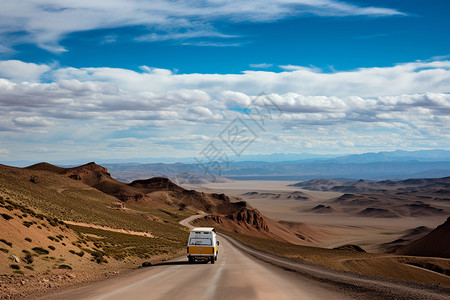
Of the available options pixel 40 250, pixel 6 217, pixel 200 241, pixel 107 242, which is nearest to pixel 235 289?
pixel 200 241

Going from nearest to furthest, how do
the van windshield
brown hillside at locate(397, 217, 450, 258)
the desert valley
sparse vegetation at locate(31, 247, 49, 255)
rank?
1. the desert valley
2. sparse vegetation at locate(31, 247, 49, 255)
3. the van windshield
4. brown hillside at locate(397, 217, 450, 258)

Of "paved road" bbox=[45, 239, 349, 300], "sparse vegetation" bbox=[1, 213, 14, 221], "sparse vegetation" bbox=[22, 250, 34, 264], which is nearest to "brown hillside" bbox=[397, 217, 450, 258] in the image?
"paved road" bbox=[45, 239, 349, 300]

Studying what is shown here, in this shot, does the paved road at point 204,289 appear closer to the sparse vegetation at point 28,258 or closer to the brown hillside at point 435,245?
the sparse vegetation at point 28,258

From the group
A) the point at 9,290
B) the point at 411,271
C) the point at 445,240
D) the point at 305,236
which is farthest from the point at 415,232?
the point at 9,290

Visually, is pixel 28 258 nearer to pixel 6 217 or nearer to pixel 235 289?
pixel 6 217

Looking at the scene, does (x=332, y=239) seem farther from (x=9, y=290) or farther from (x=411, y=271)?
(x=9, y=290)

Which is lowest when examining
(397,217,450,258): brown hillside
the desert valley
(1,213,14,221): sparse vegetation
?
(397,217,450,258): brown hillside

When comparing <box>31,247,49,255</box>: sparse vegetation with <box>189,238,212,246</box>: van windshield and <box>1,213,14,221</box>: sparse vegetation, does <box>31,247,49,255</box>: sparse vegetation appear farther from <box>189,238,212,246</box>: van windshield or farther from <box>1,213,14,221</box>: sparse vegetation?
<box>189,238,212,246</box>: van windshield

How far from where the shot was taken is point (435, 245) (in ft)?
260

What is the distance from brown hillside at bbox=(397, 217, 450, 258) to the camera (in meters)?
75.9

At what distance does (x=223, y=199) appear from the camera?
543ft

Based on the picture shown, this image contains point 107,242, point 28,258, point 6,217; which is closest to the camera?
point 28,258

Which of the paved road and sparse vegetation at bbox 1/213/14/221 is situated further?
sparse vegetation at bbox 1/213/14/221

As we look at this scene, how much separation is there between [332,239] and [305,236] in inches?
484
